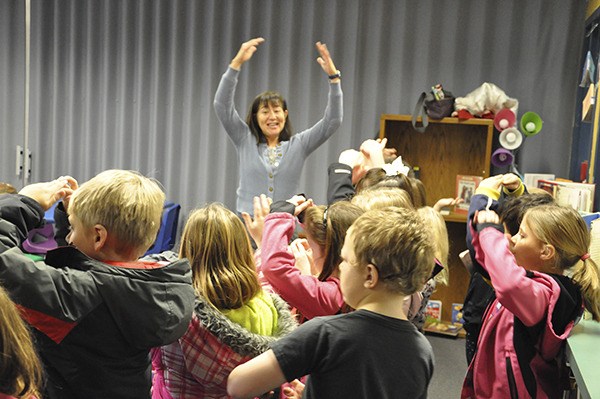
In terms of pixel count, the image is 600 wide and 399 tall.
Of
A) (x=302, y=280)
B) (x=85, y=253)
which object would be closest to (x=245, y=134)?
(x=302, y=280)

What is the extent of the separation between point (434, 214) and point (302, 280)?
0.91 meters

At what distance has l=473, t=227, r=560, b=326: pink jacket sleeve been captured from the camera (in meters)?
1.71

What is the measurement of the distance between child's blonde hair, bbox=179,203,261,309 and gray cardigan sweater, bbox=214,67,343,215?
2027 mm

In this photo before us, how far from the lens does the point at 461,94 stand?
4.76 metres

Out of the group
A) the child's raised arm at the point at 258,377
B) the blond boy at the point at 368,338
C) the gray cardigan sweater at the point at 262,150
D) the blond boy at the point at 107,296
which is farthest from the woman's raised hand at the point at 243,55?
the child's raised arm at the point at 258,377

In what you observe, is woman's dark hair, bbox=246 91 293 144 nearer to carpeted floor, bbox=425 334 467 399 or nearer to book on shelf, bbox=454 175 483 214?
book on shelf, bbox=454 175 483 214

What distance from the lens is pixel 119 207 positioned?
4.77 feet

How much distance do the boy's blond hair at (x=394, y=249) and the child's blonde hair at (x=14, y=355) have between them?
0.61 metres

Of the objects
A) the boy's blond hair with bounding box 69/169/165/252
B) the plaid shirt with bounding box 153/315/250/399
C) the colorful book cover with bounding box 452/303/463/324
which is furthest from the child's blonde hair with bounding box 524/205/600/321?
the colorful book cover with bounding box 452/303/463/324

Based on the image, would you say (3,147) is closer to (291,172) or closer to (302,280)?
(291,172)

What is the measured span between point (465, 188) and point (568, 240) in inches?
114

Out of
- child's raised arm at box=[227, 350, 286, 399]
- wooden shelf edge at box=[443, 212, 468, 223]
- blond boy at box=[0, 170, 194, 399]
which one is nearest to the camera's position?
child's raised arm at box=[227, 350, 286, 399]

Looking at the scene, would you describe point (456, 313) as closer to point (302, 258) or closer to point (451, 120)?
point (451, 120)

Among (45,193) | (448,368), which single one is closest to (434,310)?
(448,368)
